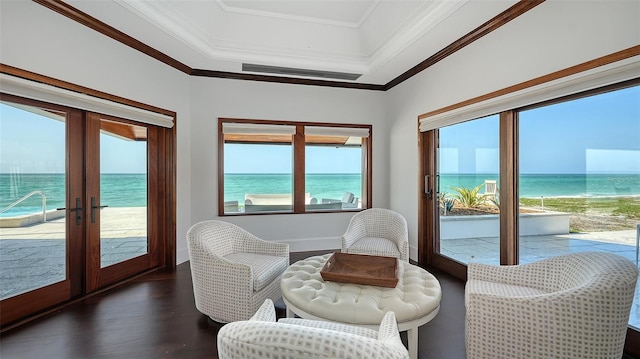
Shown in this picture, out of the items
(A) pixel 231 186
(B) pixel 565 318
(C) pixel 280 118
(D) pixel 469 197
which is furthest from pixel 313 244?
(B) pixel 565 318

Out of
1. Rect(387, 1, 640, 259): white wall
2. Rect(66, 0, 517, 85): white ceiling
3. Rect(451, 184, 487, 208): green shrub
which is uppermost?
Rect(66, 0, 517, 85): white ceiling

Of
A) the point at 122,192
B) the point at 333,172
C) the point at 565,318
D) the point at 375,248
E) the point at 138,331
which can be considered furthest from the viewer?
the point at 333,172

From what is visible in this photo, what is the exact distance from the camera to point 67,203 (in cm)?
290

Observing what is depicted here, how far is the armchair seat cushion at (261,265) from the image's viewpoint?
2.43m

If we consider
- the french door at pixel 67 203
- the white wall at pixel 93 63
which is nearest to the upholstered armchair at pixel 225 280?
the french door at pixel 67 203

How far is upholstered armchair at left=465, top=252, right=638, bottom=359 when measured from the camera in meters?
1.51

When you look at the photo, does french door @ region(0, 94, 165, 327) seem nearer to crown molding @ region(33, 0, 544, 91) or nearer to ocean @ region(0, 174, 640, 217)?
ocean @ region(0, 174, 640, 217)

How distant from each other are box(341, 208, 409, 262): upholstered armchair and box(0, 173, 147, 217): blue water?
2.68 m

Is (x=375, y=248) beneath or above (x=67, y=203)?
beneath

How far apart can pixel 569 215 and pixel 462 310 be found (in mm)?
1255

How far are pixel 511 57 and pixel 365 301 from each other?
102 inches

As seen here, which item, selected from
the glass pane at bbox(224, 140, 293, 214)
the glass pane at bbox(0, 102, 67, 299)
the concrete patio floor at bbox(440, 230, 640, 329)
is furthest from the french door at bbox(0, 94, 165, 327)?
the concrete patio floor at bbox(440, 230, 640, 329)

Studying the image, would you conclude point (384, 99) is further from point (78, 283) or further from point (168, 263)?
point (78, 283)

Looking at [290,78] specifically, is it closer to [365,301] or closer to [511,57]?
[511,57]
